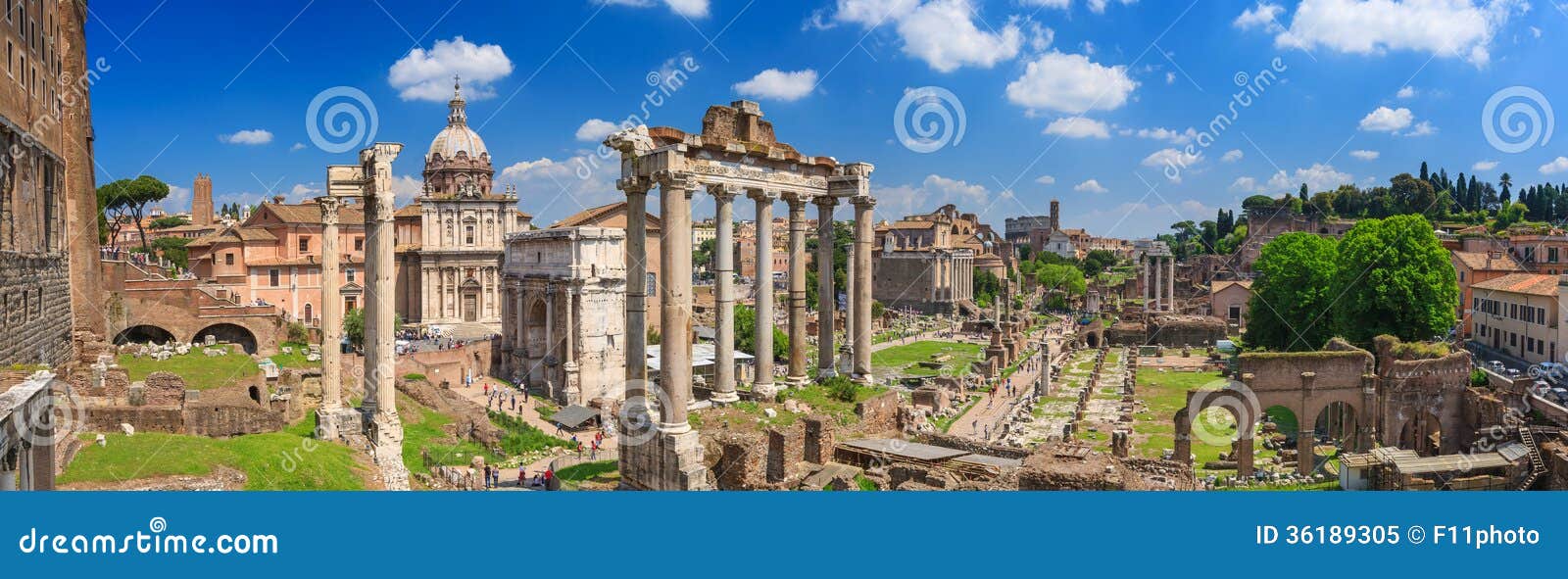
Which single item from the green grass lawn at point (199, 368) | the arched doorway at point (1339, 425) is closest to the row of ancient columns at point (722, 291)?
the arched doorway at point (1339, 425)

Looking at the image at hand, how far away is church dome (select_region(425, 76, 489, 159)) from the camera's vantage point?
6262 cm

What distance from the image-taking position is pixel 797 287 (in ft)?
67.9

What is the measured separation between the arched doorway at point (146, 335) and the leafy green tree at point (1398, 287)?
154 ft

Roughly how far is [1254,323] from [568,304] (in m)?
34.0

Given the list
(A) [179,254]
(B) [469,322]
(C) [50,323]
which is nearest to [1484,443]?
(C) [50,323]

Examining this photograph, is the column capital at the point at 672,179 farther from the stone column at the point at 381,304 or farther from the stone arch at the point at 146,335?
the stone arch at the point at 146,335

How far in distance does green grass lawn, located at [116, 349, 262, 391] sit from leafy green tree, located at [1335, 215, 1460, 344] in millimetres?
39617

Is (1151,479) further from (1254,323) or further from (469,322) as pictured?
(469,322)

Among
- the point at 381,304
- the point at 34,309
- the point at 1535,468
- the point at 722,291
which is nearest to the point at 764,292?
the point at 722,291

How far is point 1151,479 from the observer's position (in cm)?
1811

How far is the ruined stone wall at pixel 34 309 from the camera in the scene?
24328mm

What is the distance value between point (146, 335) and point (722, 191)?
32.9 meters

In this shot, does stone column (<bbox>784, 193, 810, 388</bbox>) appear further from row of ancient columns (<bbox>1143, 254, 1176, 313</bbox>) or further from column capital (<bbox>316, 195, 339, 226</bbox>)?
row of ancient columns (<bbox>1143, 254, 1176, 313</bbox>)

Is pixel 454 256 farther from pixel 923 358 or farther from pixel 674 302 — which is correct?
pixel 674 302
